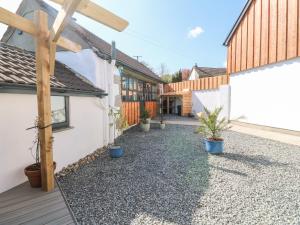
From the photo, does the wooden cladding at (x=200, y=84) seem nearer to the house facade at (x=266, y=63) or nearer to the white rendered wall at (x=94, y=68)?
the house facade at (x=266, y=63)

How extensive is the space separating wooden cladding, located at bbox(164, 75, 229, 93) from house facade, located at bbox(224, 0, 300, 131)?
1.31 meters

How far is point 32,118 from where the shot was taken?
4.24 metres

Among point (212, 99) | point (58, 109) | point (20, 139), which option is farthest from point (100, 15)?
point (212, 99)

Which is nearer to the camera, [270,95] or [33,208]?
[33,208]

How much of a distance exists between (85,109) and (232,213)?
485 cm

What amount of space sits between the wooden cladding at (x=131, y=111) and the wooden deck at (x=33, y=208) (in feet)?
23.4

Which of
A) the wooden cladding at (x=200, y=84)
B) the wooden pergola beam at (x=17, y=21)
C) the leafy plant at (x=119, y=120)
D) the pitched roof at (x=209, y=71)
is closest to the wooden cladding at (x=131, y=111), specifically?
the leafy plant at (x=119, y=120)

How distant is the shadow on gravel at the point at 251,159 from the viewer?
544 cm

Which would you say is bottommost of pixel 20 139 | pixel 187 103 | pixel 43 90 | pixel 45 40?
pixel 20 139

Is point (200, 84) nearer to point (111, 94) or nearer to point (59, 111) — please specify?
point (111, 94)

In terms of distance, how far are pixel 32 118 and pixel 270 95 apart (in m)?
10.1

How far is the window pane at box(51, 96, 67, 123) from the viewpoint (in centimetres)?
508

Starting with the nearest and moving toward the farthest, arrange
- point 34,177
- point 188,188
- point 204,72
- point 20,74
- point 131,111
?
point 34,177 → point 188,188 → point 20,74 → point 131,111 → point 204,72

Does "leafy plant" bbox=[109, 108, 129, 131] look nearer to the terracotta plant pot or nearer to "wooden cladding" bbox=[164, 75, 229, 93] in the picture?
the terracotta plant pot
